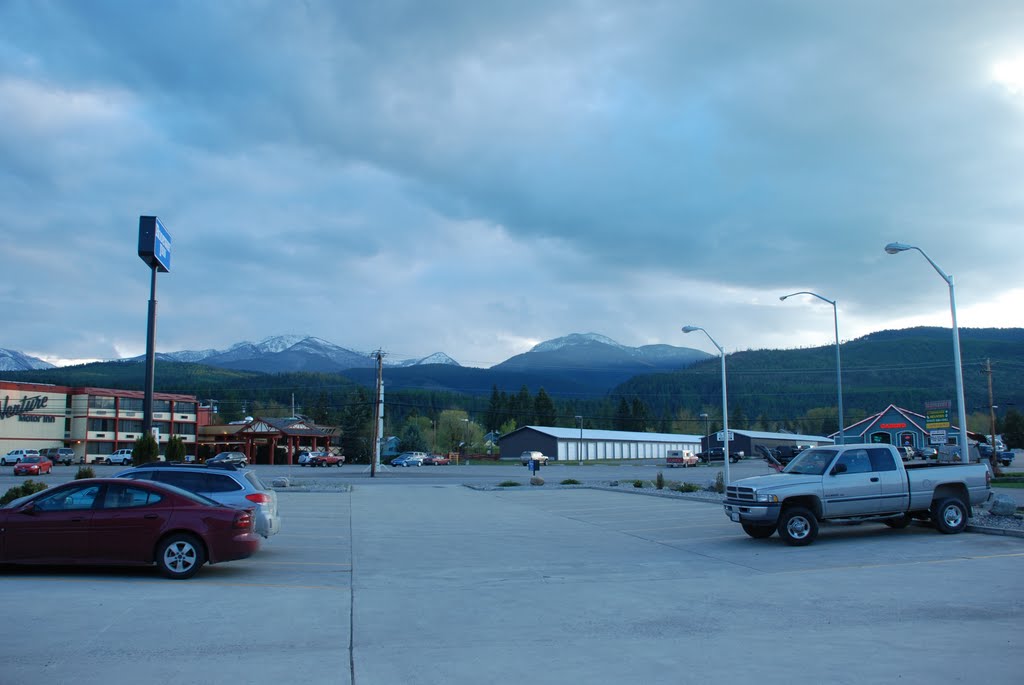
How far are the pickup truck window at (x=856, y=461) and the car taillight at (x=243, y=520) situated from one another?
11946 mm

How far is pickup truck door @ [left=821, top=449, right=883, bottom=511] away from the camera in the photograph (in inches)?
631

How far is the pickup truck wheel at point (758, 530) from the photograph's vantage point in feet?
54.9

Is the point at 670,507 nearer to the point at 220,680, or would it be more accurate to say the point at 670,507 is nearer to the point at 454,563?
the point at 454,563

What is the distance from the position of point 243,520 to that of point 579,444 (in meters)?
103

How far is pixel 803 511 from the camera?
15.9 meters

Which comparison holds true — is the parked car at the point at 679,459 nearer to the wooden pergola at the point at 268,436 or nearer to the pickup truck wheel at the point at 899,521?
the wooden pergola at the point at 268,436

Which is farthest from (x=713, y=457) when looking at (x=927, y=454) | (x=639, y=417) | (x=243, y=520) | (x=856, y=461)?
(x=243, y=520)

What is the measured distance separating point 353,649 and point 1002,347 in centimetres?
21417

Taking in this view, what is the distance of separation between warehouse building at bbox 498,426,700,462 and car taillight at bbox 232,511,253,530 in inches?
3723

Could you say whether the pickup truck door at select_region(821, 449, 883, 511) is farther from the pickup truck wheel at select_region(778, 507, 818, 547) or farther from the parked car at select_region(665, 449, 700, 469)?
the parked car at select_region(665, 449, 700, 469)

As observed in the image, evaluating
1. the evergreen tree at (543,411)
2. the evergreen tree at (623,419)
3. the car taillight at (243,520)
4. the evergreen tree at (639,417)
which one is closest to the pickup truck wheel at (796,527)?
the car taillight at (243,520)

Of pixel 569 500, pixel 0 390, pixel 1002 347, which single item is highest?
pixel 1002 347

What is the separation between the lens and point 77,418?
9269cm

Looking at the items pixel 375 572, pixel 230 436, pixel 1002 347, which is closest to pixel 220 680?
Answer: pixel 375 572
